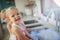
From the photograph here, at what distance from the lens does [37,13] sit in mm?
699

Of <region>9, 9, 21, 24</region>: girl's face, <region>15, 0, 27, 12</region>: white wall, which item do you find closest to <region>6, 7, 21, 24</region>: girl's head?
<region>9, 9, 21, 24</region>: girl's face

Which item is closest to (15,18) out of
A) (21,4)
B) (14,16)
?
(14,16)

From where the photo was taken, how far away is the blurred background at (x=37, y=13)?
2.02 feet

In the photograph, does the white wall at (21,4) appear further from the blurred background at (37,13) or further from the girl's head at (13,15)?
the girl's head at (13,15)

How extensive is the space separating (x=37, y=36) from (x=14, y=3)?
0.26 m

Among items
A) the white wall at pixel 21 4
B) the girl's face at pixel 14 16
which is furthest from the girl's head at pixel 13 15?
the white wall at pixel 21 4

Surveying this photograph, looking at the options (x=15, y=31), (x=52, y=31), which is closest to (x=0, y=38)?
(x=15, y=31)

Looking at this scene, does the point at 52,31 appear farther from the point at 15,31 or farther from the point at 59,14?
the point at 15,31

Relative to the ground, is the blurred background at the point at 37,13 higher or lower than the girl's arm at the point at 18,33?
higher

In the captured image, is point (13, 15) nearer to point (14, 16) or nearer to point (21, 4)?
point (14, 16)

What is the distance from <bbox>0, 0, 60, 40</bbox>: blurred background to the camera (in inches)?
24.3

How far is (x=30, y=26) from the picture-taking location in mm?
638

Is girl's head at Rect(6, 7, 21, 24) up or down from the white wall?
down

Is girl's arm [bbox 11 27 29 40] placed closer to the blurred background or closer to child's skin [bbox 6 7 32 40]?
child's skin [bbox 6 7 32 40]
